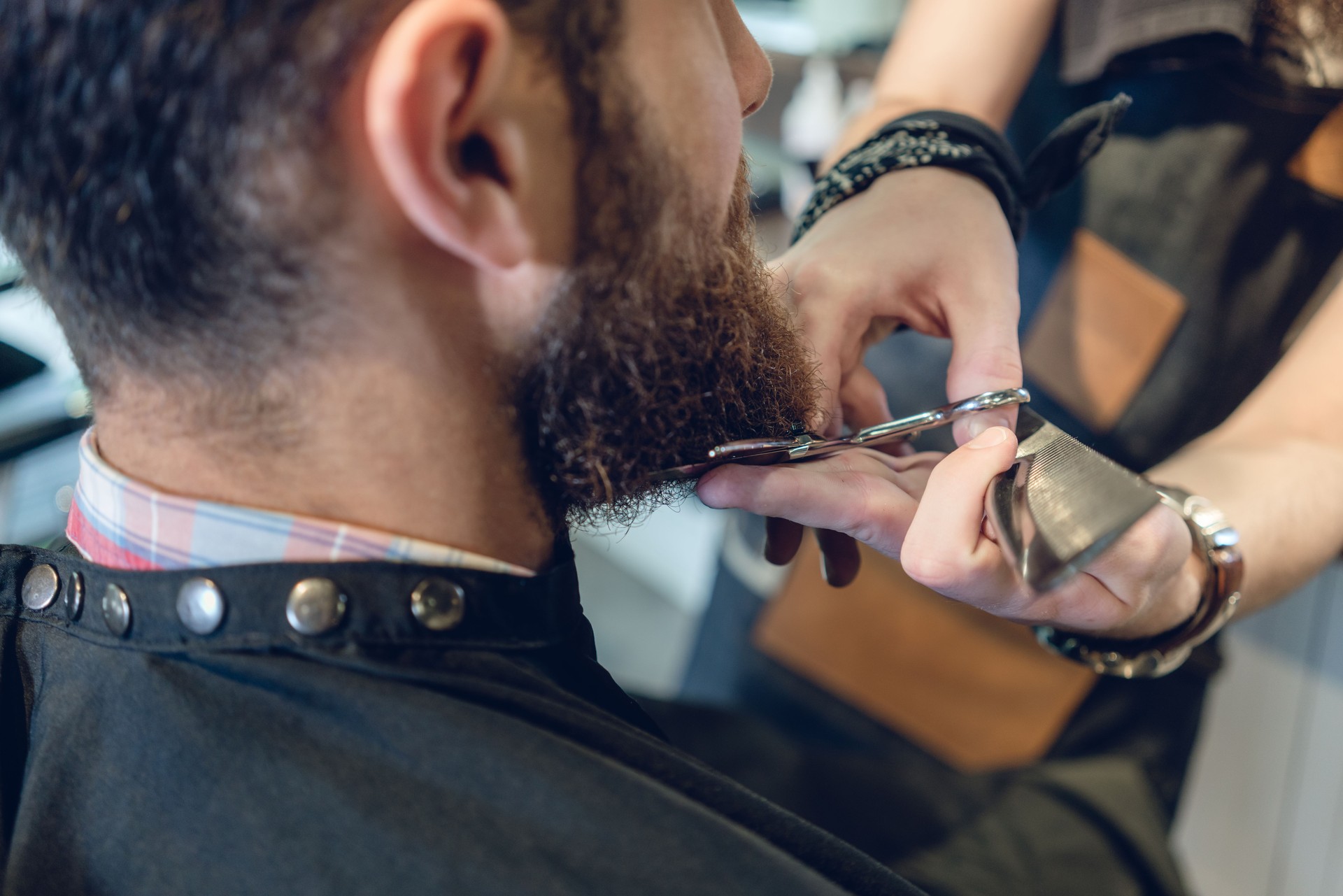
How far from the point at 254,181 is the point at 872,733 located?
1269 mm

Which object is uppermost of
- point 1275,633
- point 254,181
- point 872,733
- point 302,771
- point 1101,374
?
point 254,181

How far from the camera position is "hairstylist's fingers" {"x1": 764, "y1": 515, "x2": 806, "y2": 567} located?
2.46 ft

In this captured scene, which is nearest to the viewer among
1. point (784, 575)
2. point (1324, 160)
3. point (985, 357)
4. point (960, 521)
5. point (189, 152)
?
point (189, 152)

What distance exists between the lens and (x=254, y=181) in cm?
48

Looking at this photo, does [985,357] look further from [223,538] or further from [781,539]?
[223,538]

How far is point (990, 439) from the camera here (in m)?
0.59

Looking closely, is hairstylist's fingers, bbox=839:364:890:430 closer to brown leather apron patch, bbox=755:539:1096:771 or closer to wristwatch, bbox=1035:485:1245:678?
wristwatch, bbox=1035:485:1245:678

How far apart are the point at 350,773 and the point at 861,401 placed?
52cm

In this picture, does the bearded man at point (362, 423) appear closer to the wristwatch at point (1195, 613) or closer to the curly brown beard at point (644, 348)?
the curly brown beard at point (644, 348)

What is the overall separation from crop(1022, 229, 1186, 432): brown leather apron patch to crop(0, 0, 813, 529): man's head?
610 mm

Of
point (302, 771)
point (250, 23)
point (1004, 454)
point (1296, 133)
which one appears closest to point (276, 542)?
point (302, 771)

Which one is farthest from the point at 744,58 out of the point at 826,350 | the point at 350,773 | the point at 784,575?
the point at 784,575

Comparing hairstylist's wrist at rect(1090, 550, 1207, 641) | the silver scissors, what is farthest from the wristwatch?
the silver scissors

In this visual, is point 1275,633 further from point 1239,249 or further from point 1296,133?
point 1296,133
